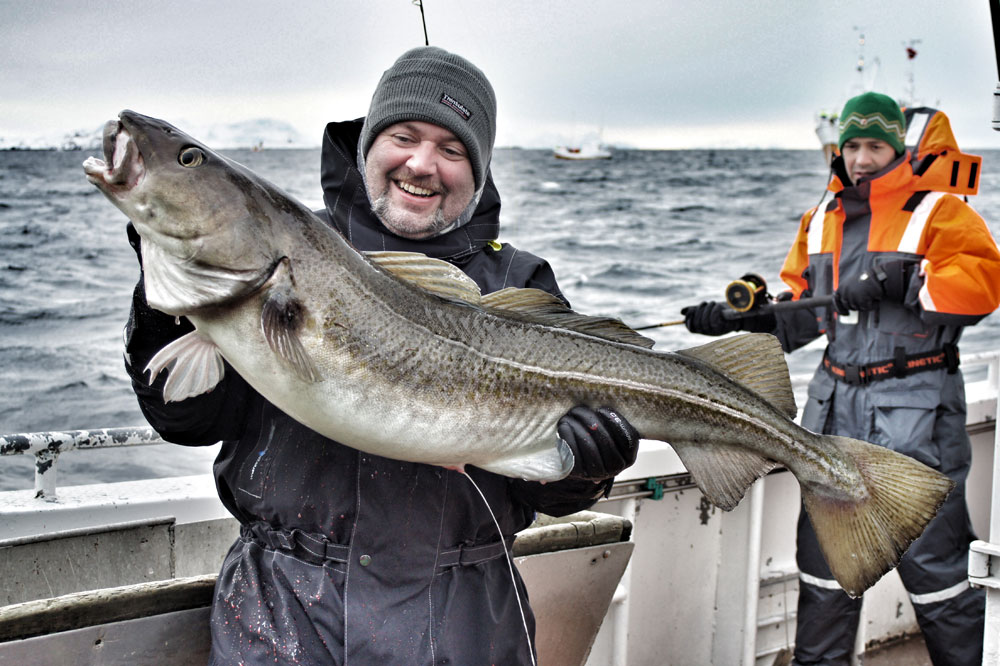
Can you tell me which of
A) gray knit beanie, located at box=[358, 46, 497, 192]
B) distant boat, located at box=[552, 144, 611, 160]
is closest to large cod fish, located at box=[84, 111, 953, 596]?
gray knit beanie, located at box=[358, 46, 497, 192]

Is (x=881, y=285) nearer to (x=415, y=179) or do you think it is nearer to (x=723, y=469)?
(x=723, y=469)

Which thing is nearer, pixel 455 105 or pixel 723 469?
pixel 723 469

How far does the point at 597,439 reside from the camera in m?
2.34

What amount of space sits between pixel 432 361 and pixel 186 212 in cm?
69

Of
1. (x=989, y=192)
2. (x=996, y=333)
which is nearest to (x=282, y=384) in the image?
(x=996, y=333)

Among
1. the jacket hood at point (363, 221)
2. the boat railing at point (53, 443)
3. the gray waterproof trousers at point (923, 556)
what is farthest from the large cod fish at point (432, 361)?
the gray waterproof trousers at point (923, 556)

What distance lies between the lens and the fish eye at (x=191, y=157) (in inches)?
76.7

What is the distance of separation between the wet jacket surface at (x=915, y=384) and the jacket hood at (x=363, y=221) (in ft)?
9.30

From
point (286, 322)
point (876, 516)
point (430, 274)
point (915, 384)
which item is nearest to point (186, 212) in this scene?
point (286, 322)

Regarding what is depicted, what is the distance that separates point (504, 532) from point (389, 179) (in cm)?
114

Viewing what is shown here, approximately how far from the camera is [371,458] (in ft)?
7.82

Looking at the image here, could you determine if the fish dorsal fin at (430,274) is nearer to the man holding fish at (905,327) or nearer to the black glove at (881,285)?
the man holding fish at (905,327)

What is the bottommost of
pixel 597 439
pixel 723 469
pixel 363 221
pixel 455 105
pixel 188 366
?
pixel 723 469

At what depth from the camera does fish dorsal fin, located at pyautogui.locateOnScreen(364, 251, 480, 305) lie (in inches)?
91.7
